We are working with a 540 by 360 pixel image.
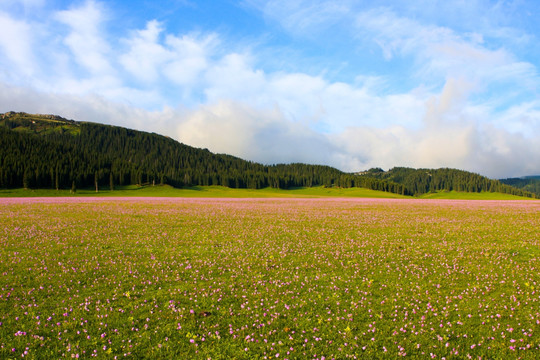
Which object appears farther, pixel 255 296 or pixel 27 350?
pixel 255 296

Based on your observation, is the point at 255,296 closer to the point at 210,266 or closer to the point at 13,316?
the point at 210,266

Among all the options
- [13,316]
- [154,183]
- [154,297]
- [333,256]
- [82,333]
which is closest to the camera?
[82,333]

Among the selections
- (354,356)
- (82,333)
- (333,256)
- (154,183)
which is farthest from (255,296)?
(154,183)

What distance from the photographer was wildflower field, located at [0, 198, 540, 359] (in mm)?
6715

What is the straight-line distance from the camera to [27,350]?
254 inches

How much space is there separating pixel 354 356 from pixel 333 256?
29.6 ft

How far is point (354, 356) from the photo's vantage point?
249 inches

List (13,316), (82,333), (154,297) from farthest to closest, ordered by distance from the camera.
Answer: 1. (154,297)
2. (13,316)
3. (82,333)

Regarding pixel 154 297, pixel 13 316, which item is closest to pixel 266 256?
pixel 154 297

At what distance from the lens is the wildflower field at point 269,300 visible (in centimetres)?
671

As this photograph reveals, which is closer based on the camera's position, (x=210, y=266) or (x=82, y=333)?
(x=82, y=333)

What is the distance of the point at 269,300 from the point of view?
9.37 m

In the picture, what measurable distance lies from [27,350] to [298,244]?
46.2 feet

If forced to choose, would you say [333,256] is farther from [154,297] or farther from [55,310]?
[55,310]
